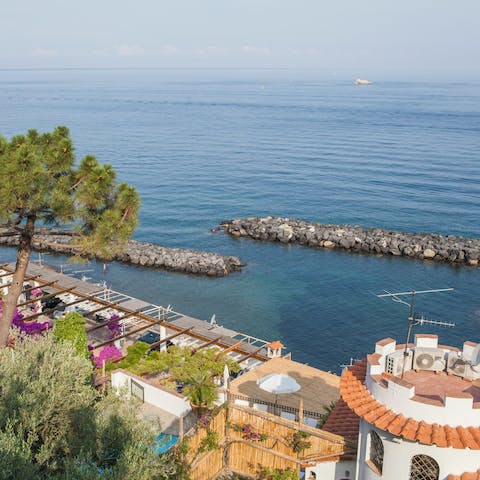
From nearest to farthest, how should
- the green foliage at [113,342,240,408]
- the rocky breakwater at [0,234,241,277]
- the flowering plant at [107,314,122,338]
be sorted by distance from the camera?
the green foliage at [113,342,240,408] → the flowering plant at [107,314,122,338] → the rocky breakwater at [0,234,241,277]

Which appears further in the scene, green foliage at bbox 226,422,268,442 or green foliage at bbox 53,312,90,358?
green foliage at bbox 53,312,90,358

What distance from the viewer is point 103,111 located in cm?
17225

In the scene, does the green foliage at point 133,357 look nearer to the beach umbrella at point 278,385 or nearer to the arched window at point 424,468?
the beach umbrella at point 278,385

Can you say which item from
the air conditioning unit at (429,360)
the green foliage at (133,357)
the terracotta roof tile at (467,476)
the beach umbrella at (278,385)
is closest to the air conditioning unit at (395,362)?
the air conditioning unit at (429,360)

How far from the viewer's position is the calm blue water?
135ft

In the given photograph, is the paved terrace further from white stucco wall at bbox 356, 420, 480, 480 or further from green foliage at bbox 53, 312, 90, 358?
white stucco wall at bbox 356, 420, 480, 480

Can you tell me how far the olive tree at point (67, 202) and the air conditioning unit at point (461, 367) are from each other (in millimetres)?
13449

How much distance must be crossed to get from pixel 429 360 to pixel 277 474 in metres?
5.34

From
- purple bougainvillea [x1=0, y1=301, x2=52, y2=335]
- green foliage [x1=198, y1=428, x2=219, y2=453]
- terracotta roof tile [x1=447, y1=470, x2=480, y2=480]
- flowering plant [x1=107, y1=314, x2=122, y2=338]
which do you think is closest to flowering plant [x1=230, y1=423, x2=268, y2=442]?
green foliage [x1=198, y1=428, x2=219, y2=453]

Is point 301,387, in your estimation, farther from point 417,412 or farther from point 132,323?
point 132,323

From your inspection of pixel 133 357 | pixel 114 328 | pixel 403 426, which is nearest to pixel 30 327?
pixel 114 328

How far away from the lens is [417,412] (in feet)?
38.1

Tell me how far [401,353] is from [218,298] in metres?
31.1

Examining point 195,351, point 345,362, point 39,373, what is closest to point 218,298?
point 345,362
